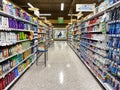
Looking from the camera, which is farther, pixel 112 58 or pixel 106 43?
pixel 106 43

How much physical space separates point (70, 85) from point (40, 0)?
439 inches

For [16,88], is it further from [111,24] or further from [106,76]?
[111,24]

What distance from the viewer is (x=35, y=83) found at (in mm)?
3904

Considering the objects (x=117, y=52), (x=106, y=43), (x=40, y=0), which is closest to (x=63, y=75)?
(x=106, y=43)

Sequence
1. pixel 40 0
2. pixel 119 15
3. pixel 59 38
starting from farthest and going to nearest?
pixel 59 38 → pixel 40 0 → pixel 119 15

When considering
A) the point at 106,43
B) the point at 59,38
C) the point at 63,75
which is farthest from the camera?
the point at 59,38

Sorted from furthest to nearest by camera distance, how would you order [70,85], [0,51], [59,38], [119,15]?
[59,38] → [70,85] → [0,51] → [119,15]

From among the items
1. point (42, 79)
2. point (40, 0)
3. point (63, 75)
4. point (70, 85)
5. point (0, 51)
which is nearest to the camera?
point (0, 51)

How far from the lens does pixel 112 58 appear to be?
3002 millimetres

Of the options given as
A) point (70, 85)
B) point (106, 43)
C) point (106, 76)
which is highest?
point (106, 43)

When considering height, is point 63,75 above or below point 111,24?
below

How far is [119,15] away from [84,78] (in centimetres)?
243

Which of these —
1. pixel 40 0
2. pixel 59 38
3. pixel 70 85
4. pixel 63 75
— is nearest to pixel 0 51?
pixel 70 85

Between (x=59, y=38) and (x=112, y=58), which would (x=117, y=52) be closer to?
(x=112, y=58)
